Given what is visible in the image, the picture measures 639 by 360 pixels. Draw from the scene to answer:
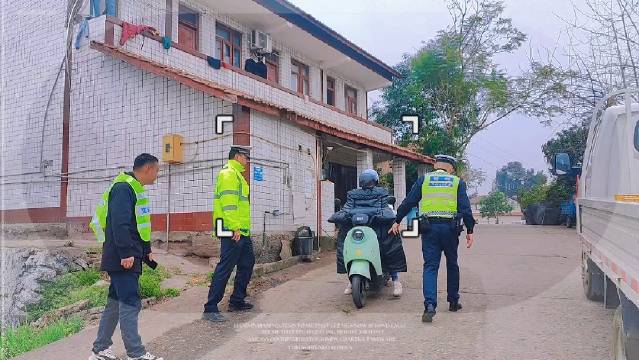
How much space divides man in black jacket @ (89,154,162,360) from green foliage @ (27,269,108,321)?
112 inches

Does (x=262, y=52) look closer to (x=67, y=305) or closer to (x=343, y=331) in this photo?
(x=67, y=305)

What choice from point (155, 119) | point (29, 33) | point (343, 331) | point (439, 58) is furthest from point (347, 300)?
point (439, 58)

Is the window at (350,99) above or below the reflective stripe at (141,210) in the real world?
above

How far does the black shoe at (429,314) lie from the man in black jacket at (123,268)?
2.55 m

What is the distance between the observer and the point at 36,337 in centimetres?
619

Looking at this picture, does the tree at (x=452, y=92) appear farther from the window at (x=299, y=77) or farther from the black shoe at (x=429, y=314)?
the black shoe at (x=429, y=314)

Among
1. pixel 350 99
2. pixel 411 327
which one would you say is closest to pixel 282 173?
pixel 411 327

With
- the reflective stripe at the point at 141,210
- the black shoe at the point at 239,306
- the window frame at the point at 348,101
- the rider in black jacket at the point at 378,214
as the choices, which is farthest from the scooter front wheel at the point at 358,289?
the window frame at the point at 348,101

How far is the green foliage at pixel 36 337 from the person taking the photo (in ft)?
19.4

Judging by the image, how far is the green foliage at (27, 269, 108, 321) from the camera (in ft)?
24.7

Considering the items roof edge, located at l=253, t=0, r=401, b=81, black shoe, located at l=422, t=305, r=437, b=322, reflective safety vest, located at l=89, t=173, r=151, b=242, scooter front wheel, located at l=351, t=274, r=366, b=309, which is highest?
roof edge, located at l=253, t=0, r=401, b=81

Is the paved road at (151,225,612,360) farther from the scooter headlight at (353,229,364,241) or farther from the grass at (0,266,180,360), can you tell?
the grass at (0,266,180,360)

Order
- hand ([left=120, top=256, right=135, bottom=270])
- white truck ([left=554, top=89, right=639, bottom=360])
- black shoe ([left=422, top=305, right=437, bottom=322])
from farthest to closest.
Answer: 1. black shoe ([left=422, top=305, right=437, bottom=322])
2. hand ([left=120, top=256, right=135, bottom=270])
3. white truck ([left=554, top=89, right=639, bottom=360])

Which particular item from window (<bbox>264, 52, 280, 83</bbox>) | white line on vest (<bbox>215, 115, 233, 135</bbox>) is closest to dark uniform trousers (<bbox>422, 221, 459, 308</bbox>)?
white line on vest (<bbox>215, 115, 233, 135</bbox>)
